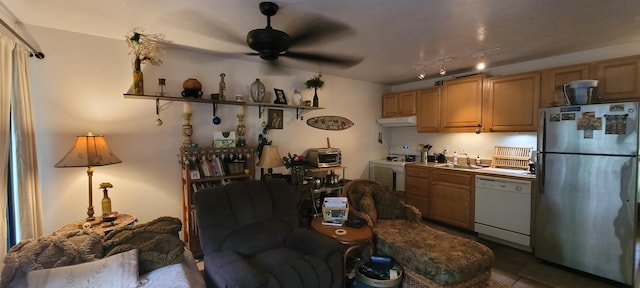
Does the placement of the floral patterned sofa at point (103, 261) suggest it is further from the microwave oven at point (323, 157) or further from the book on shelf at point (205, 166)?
the microwave oven at point (323, 157)

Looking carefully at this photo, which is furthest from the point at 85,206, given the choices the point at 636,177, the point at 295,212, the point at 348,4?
the point at 636,177

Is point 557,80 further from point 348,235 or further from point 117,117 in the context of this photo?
point 117,117

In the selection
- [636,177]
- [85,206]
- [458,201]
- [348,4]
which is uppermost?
[348,4]

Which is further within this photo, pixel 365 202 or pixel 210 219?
pixel 365 202

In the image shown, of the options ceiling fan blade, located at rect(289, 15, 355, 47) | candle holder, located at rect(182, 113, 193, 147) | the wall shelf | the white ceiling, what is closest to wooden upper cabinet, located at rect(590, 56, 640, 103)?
the white ceiling

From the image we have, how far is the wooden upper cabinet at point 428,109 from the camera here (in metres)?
4.16

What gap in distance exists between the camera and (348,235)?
2271mm

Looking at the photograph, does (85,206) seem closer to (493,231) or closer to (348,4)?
(348,4)

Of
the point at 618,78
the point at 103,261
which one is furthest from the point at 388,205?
the point at 618,78

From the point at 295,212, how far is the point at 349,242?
62 centimetres

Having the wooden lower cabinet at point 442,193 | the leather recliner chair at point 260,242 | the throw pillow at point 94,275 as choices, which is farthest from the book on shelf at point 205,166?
the wooden lower cabinet at point 442,193

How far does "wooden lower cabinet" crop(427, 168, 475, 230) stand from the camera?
3576 mm

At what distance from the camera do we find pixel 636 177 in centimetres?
231

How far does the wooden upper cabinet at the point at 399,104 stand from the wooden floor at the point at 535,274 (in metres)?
2.45
